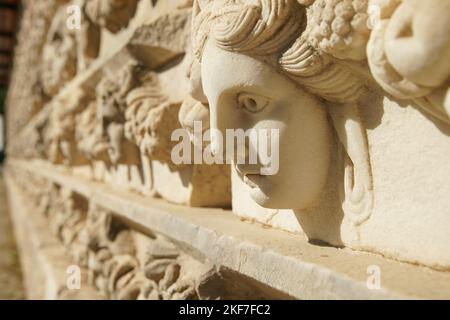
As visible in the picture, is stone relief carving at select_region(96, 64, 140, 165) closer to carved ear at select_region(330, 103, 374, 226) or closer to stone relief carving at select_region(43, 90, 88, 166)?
stone relief carving at select_region(43, 90, 88, 166)

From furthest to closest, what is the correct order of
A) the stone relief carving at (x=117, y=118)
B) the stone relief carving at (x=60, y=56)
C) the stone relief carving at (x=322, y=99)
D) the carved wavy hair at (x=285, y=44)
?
the stone relief carving at (x=60, y=56) → the stone relief carving at (x=117, y=118) → the carved wavy hair at (x=285, y=44) → the stone relief carving at (x=322, y=99)

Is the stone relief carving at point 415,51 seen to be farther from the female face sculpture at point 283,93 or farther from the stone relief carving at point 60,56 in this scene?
the stone relief carving at point 60,56

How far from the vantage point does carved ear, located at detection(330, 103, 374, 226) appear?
838 millimetres

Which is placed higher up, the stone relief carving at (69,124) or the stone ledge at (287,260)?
the stone relief carving at (69,124)

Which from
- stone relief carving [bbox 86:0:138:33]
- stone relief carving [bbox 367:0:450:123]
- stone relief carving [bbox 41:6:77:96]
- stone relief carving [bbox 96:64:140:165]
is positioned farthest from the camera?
stone relief carving [bbox 41:6:77:96]

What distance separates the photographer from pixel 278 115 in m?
0.89

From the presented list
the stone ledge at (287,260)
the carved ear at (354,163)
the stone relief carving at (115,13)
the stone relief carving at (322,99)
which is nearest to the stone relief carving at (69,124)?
the stone relief carving at (115,13)

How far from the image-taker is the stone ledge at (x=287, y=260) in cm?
70

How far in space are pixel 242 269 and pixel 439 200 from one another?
43 cm

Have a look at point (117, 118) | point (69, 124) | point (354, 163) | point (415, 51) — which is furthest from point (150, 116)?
point (69, 124)

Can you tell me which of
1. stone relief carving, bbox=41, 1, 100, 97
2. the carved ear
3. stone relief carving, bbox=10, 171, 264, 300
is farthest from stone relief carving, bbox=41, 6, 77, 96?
the carved ear

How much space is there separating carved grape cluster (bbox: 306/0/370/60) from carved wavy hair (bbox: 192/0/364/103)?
42 mm

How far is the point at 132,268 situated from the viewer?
183cm

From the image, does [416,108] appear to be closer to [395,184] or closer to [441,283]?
[395,184]
